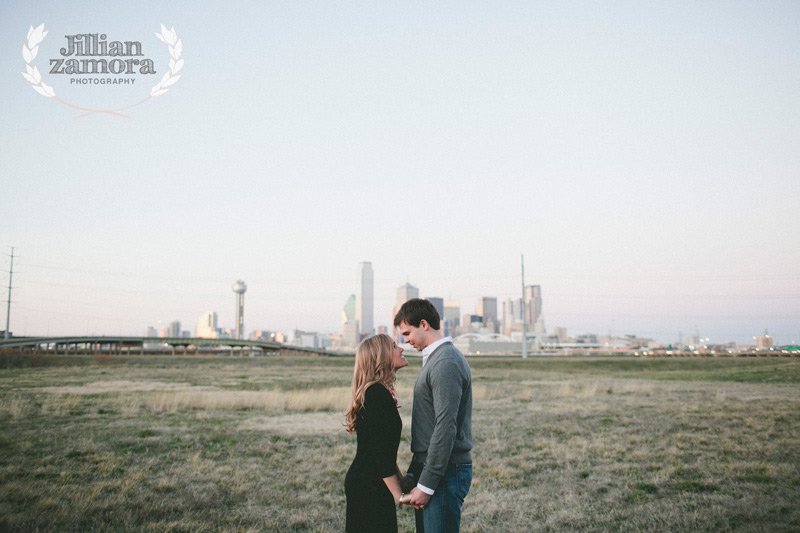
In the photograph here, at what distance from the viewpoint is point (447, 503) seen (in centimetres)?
361

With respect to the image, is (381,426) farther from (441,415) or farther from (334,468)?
(334,468)

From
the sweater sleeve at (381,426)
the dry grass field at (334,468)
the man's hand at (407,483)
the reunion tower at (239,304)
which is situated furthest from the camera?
the reunion tower at (239,304)

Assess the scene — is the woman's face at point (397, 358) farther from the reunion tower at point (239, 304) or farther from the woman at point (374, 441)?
the reunion tower at point (239, 304)

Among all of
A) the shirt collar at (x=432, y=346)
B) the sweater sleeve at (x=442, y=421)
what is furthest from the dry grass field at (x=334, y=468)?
the shirt collar at (x=432, y=346)

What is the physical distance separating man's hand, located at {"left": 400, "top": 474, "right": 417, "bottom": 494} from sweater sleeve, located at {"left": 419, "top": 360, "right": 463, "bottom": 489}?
236mm

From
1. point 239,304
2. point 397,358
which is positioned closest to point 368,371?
point 397,358

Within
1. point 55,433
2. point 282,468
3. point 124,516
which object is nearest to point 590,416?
point 282,468

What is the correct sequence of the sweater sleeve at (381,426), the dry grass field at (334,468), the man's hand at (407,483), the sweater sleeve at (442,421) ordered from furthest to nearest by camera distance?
the dry grass field at (334,468)
the man's hand at (407,483)
the sweater sleeve at (381,426)
the sweater sleeve at (442,421)

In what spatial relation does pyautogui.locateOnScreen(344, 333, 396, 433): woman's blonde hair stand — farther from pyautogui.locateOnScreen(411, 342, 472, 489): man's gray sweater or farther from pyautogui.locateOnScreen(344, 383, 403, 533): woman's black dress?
pyautogui.locateOnScreen(411, 342, 472, 489): man's gray sweater

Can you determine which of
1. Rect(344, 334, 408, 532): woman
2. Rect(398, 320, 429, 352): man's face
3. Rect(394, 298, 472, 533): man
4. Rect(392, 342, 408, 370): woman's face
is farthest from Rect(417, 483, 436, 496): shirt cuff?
Rect(398, 320, 429, 352): man's face

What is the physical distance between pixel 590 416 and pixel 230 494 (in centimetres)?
1313

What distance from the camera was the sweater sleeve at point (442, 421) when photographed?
341 cm

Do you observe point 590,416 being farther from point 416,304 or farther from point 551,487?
point 416,304

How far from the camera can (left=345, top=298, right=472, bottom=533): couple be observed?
11.4 ft
